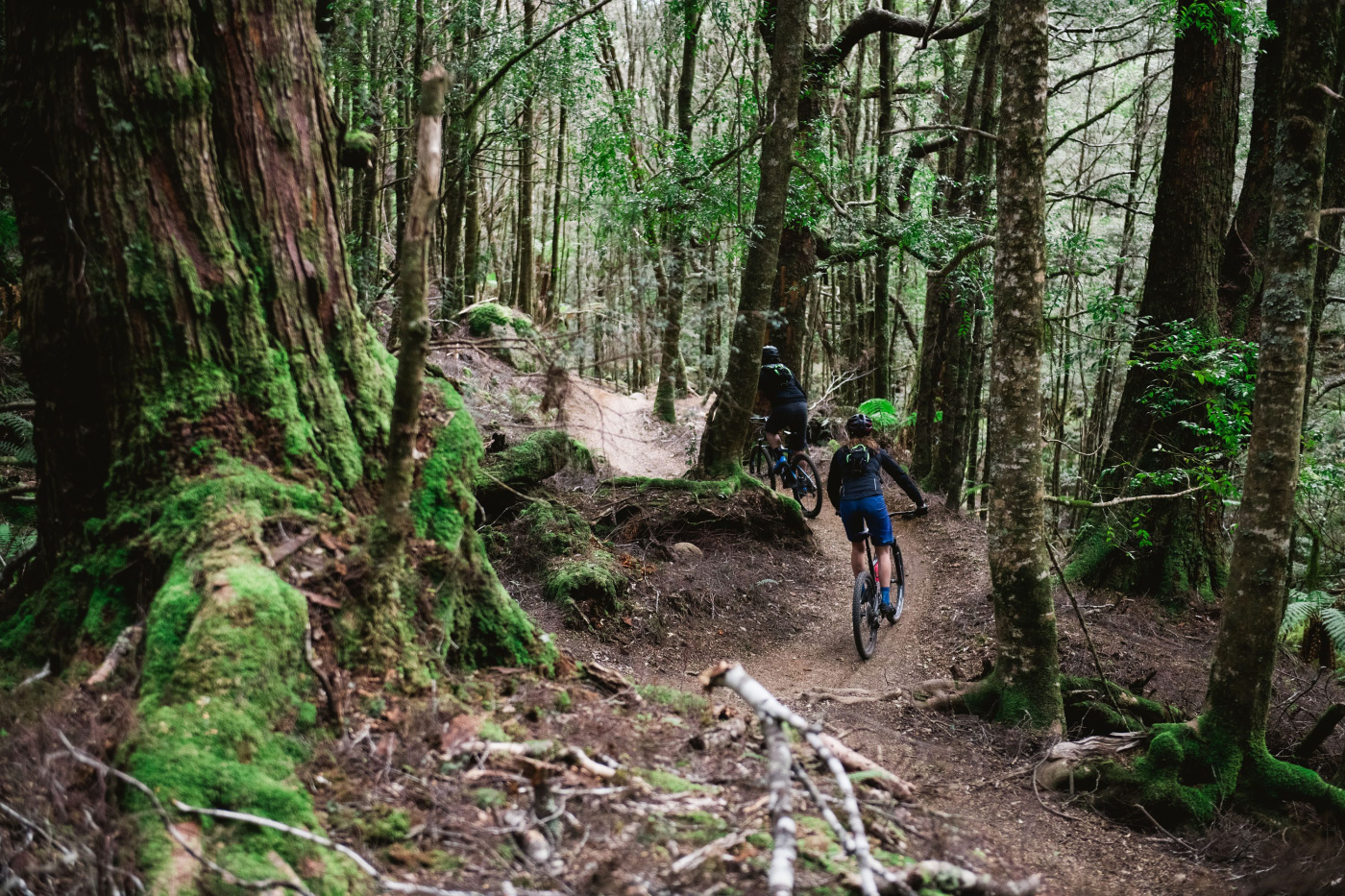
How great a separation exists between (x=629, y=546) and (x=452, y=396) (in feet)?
16.8

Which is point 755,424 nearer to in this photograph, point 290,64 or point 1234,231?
point 1234,231

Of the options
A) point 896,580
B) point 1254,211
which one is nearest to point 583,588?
point 896,580

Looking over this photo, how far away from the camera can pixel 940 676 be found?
7699mm

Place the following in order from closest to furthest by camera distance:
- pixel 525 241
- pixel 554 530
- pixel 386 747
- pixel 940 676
Answer: pixel 386 747
pixel 940 676
pixel 554 530
pixel 525 241

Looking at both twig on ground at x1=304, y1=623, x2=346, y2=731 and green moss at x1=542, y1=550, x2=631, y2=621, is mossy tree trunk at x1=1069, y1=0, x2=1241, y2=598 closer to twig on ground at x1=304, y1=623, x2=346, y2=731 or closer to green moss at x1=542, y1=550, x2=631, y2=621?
green moss at x1=542, y1=550, x2=631, y2=621

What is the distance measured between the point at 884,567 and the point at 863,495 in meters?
0.80

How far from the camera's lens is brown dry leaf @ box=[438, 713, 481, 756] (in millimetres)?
3150

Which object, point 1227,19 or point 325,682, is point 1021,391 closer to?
point 325,682

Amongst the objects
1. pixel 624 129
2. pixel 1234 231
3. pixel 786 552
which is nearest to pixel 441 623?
pixel 786 552

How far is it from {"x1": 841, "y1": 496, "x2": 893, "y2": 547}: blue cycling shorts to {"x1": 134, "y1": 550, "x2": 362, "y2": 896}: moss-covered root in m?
5.87

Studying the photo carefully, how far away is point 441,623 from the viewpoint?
374 cm

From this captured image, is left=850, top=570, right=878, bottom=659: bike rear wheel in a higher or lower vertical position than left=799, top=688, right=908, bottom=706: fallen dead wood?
higher

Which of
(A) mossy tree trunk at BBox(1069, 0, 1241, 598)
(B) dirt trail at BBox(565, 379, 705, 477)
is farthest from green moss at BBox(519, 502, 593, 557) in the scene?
(A) mossy tree trunk at BBox(1069, 0, 1241, 598)

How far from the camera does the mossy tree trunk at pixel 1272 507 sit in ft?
16.8
